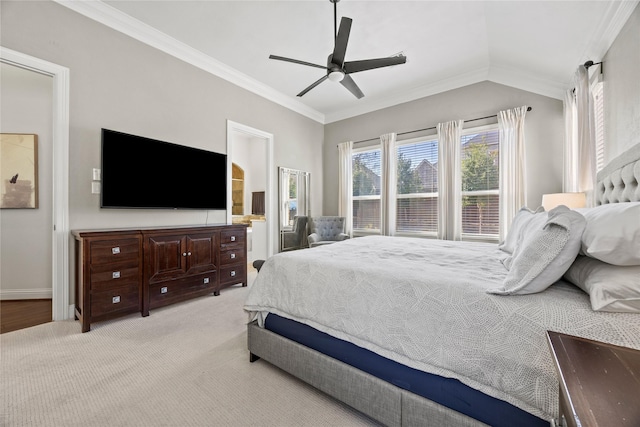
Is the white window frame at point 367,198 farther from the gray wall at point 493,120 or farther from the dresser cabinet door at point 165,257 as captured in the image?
the dresser cabinet door at point 165,257

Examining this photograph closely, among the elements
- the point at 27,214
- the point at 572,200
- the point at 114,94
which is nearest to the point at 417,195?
the point at 572,200

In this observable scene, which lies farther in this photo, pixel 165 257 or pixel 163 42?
pixel 163 42

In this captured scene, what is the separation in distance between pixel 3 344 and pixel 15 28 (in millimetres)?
2647

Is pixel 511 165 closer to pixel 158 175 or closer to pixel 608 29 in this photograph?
pixel 608 29

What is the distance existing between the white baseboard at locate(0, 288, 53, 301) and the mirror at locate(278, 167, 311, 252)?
3174 mm

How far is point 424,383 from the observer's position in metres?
1.13

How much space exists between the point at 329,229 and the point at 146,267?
3.03 metres

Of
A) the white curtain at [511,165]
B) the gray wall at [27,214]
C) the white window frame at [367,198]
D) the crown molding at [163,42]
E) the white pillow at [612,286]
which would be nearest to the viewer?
the white pillow at [612,286]

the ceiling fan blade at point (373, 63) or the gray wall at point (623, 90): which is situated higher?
the ceiling fan blade at point (373, 63)

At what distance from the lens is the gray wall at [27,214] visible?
3191 millimetres

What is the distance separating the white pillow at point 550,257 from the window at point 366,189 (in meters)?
3.96

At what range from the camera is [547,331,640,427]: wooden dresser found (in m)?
0.43

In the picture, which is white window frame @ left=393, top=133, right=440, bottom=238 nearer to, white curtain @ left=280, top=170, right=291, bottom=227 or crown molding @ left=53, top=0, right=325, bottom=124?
white curtain @ left=280, top=170, right=291, bottom=227

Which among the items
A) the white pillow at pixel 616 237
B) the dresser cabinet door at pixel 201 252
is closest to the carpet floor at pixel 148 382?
the dresser cabinet door at pixel 201 252
